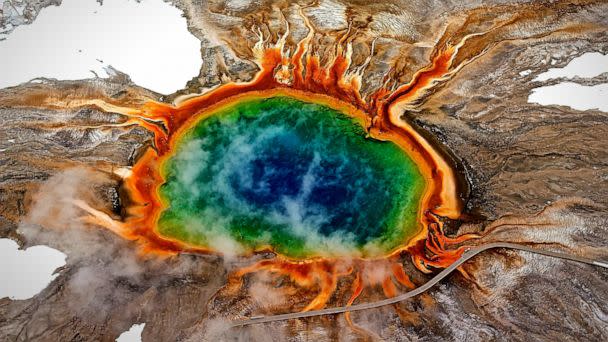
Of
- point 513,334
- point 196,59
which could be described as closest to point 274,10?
point 196,59

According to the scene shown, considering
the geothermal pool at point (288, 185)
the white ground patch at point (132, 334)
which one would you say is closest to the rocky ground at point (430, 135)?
the white ground patch at point (132, 334)

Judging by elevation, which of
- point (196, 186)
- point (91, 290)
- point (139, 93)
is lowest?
point (91, 290)

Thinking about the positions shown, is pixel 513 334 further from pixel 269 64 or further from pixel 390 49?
pixel 269 64

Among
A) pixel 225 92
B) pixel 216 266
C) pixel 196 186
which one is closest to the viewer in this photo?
pixel 216 266

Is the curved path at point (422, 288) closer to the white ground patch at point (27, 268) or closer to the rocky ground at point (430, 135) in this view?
the rocky ground at point (430, 135)

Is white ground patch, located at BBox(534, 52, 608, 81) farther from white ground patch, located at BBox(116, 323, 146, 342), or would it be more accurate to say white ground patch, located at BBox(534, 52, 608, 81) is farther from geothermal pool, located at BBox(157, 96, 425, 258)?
white ground patch, located at BBox(116, 323, 146, 342)

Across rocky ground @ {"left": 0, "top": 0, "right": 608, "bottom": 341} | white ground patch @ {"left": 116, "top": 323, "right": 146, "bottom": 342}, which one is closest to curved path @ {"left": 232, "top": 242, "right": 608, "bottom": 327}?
rocky ground @ {"left": 0, "top": 0, "right": 608, "bottom": 341}

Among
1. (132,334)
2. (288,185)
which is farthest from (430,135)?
(132,334)
